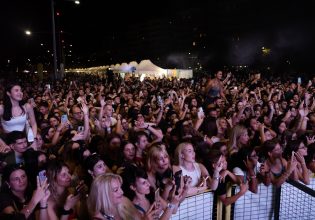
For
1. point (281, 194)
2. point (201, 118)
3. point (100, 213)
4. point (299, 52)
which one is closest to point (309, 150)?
point (281, 194)

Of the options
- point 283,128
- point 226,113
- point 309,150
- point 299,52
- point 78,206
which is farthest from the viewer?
point 299,52

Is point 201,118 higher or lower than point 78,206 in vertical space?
higher

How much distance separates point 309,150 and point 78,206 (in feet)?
11.2

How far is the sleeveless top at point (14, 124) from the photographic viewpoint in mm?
4832

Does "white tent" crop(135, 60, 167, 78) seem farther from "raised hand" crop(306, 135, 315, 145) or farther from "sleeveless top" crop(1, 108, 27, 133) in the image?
"sleeveless top" crop(1, 108, 27, 133)

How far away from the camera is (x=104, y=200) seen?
287cm

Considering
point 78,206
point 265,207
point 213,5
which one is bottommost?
point 265,207

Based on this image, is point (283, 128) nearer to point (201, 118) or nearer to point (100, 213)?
point (201, 118)

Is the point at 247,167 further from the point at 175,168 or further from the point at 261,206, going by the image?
the point at 175,168

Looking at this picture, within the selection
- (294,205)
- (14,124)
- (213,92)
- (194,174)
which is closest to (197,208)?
(194,174)

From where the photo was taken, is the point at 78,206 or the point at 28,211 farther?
the point at 78,206

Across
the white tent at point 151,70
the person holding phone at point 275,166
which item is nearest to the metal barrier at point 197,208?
the person holding phone at point 275,166

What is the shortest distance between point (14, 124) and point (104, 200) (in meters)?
2.63

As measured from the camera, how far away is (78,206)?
323 centimetres
